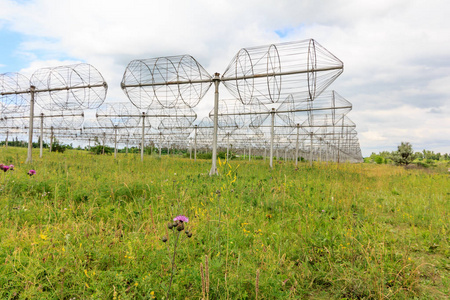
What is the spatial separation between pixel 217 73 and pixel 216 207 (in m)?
6.58

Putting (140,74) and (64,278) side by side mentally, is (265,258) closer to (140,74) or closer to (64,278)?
(64,278)

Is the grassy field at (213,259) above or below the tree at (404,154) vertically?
below

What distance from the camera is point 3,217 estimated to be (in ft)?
12.0

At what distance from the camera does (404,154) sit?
32.4 meters

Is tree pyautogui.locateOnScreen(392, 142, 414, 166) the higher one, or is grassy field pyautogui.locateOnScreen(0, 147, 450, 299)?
tree pyautogui.locateOnScreen(392, 142, 414, 166)

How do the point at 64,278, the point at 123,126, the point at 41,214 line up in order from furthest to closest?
1. the point at 123,126
2. the point at 41,214
3. the point at 64,278

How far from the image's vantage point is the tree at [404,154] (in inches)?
1257

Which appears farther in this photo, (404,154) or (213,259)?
(404,154)

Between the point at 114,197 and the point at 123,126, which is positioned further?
the point at 123,126

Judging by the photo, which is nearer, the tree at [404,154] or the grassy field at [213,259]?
the grassy field at [213,259]

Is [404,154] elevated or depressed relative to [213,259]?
elevated

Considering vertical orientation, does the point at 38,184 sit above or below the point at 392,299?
above

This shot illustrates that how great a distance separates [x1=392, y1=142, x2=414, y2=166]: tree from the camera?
31938 millimetres

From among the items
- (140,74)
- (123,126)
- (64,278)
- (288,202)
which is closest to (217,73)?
(140,74)
